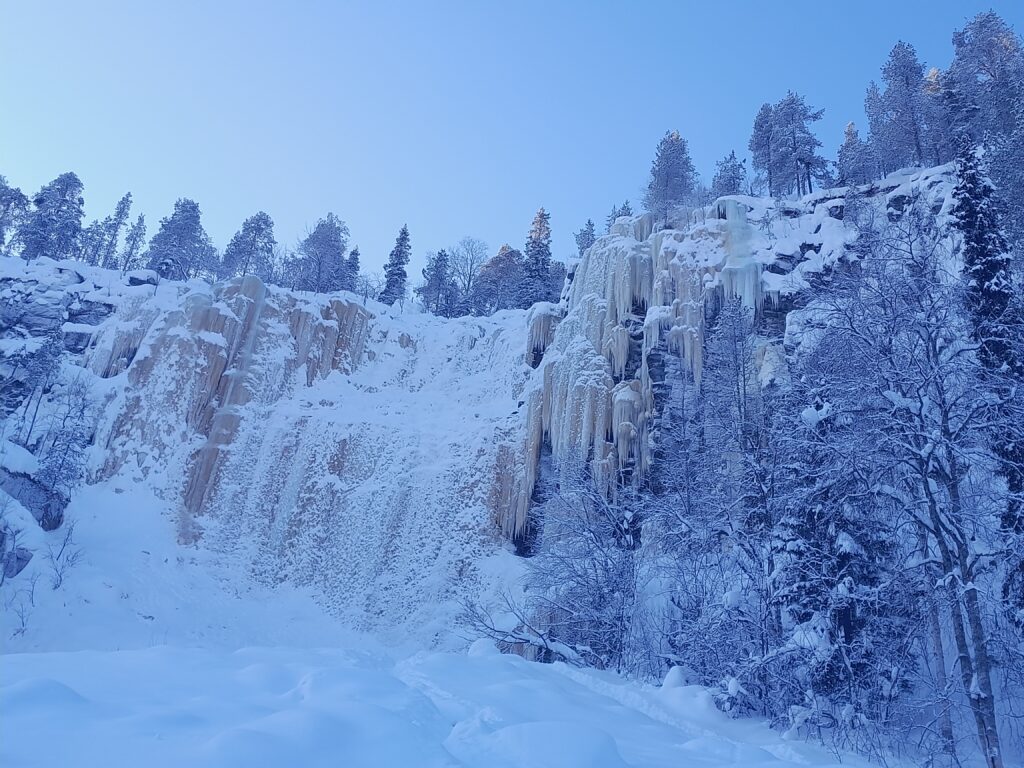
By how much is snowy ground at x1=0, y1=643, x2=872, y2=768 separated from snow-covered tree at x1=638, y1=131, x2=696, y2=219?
1351 inches

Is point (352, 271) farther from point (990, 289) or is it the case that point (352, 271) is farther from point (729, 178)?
point (990, 289)

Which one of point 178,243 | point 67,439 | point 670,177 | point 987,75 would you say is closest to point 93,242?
point 178,243

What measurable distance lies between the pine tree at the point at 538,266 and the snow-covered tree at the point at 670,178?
26.6 ft

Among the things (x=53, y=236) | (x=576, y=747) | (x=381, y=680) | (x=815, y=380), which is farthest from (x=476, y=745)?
(x=53, y=236)

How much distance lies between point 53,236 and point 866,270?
52.6 meters

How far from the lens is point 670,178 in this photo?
37.3 meters

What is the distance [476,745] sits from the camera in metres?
4.20

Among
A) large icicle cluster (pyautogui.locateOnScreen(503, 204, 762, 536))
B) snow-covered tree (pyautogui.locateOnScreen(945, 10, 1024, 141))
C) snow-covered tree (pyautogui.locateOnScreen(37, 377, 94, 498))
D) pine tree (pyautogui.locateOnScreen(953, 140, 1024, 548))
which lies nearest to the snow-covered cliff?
large icicle cluster (pyautogui.locateOnScreen(503, 204, 762, 536))

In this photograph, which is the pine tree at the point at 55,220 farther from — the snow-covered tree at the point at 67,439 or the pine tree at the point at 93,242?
the snow-covered tree at the point at 67,439

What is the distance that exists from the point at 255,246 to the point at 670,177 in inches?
1220

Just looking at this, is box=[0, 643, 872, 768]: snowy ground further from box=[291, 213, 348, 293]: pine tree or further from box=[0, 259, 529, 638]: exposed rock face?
box=[291, 213, 348, 293]: pine tree

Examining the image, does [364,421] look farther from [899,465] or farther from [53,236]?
[53,236]

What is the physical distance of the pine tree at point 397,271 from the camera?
44.1 meters

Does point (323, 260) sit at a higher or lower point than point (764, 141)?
lower
